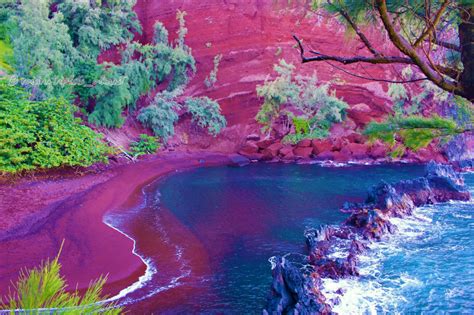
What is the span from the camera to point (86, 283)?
776 cm

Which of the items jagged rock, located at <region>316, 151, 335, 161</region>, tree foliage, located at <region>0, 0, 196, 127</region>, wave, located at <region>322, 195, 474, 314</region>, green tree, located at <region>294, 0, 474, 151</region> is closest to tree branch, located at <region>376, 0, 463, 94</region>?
green tree, located at <region>294, 0, 474, 151</region>

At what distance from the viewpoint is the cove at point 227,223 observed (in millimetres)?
7715

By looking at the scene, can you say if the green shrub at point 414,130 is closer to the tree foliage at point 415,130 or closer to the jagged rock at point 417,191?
the tree foliage at point 415,130

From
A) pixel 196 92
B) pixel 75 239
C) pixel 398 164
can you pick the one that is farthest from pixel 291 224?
pixel 196 92

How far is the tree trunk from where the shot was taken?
2.85m

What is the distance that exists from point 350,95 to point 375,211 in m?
14.2

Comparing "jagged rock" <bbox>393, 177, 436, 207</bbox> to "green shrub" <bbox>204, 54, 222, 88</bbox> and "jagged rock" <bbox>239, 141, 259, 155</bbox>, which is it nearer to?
"jagged rock" <bbox>239, 141, 259, 155</bbox>

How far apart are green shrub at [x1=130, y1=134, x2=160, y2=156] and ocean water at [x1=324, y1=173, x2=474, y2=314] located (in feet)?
39.9

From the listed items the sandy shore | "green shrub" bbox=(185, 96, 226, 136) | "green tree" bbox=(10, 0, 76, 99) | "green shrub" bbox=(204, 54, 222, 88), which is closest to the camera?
the sandy shore

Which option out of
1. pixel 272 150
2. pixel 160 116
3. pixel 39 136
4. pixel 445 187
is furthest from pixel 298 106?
pixel 39 136

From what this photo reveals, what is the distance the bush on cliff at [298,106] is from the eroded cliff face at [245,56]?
0.84 meters

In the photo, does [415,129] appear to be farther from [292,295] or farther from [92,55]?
[92,55]

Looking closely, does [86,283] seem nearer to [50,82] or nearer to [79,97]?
[50,82]

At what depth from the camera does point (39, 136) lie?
44.7 ft
